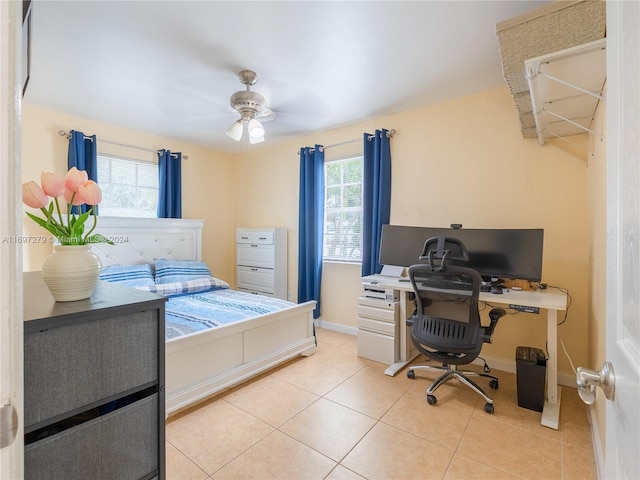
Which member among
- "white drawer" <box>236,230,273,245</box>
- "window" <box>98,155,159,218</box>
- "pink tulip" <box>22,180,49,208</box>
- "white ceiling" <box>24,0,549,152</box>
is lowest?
"white drawer" <box>236,230,273,245</box>

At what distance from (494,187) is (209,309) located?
112 inches

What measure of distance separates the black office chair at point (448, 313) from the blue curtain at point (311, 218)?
183cm

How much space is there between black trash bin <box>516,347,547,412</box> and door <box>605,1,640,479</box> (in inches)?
66.4

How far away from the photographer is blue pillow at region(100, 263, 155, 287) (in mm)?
3199

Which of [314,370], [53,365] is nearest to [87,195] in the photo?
[53,365]

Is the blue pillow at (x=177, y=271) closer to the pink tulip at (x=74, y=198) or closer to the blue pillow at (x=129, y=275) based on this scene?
the blue pillow at (x=129, y=275)

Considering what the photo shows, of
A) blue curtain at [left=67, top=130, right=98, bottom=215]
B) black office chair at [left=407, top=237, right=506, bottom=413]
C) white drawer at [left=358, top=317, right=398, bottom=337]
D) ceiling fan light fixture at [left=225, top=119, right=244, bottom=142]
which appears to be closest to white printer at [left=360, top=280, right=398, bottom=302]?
white drawer at [left=358, top=317, right=398, bottom=337]

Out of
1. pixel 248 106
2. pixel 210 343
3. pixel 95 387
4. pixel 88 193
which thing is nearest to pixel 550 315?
pixel 210 343

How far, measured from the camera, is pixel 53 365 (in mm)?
702

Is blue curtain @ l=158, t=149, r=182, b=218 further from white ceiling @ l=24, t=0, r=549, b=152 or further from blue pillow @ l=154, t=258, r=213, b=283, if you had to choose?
white ceiling @ l=24, t=0, r=549, b=152

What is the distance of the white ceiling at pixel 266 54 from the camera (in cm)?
181

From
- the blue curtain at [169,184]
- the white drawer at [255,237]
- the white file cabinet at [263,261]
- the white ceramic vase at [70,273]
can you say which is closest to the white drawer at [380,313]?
the white file cabinet at [263,261]

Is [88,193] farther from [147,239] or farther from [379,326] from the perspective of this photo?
[147,239]

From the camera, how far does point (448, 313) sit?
220 centimetres
